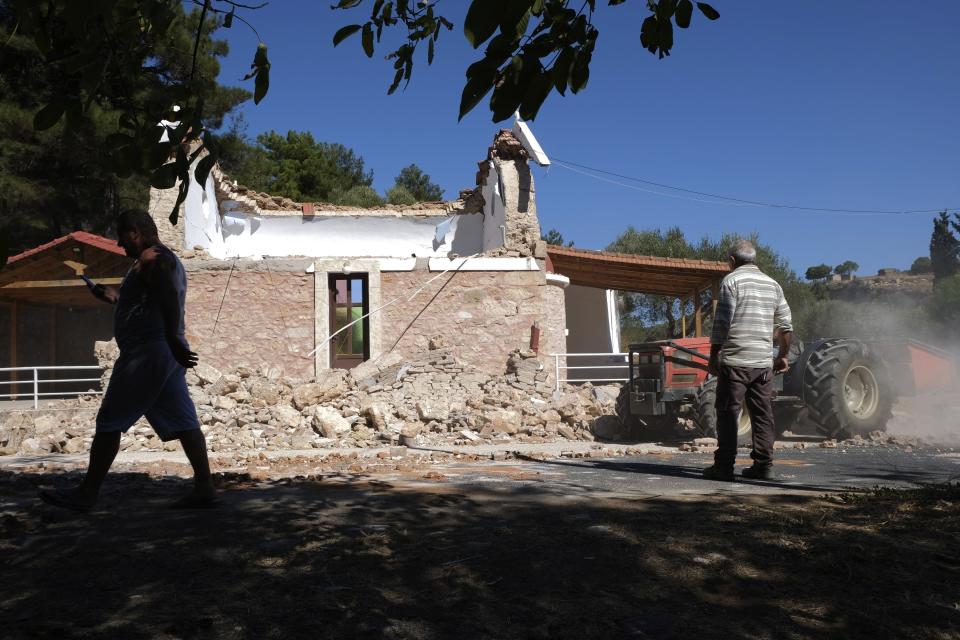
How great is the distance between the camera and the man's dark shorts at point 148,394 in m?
3.94

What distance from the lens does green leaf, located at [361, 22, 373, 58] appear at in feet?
9.81

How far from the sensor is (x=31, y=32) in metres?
2.85

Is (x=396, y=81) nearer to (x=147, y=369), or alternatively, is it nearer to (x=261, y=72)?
(x=261, y=72)

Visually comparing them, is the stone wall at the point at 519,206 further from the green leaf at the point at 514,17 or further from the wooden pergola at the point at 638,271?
the green leaf at the point at 514,17

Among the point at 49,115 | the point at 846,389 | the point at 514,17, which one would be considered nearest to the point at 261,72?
the point at 49,115

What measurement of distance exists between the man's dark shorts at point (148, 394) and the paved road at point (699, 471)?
2065 mm

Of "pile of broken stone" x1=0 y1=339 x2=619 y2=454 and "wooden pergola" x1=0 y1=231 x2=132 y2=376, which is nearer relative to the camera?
"pile of broken stone" x1=0 y1=339 x2=619 y2=454

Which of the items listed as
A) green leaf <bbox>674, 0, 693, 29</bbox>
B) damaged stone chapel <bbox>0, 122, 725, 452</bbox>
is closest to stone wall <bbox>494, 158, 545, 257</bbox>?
damaged stone chapel <bbox>0, 122, 725, 452</bbox>

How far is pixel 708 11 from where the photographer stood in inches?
95.6

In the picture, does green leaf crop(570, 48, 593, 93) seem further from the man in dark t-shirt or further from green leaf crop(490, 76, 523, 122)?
the man in dark t-shirt

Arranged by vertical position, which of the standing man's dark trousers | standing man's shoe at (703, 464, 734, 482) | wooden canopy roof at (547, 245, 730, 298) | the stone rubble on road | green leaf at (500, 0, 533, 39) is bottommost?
the stone rubble on road

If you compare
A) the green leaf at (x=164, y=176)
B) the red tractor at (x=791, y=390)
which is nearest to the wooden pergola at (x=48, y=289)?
the red tractor at (x=791, y=390)

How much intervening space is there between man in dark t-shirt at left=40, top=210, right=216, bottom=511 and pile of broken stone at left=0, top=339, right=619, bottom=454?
19.4 feet

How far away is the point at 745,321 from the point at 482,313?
347 inches
